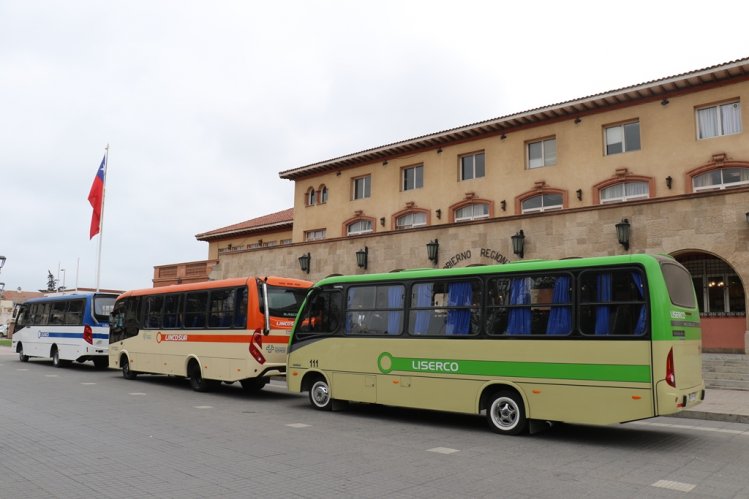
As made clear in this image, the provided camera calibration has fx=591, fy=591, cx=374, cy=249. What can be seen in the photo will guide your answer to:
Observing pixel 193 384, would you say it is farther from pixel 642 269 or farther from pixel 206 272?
pixel 206 272

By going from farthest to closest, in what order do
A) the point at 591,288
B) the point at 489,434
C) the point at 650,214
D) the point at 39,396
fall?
the point at 650,214 < the point at 39,396 < the point at 489,434 < the point at 591,288

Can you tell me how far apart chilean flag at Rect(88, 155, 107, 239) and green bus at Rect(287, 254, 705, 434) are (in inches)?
968

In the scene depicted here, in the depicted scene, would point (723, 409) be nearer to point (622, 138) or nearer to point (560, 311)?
point (560, 311)

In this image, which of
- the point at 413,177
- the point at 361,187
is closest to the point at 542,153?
the point at 413,177

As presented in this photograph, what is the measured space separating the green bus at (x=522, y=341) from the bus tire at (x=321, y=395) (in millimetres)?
33

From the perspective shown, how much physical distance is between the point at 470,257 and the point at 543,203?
515cm

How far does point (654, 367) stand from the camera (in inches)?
331

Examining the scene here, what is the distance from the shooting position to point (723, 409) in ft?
38.7

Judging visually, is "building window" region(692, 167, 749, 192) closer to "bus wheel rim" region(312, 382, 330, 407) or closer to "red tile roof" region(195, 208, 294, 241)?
"bus wheel rim" region(312, 382, 330, 407)

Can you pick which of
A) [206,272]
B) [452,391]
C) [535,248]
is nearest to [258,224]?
[206,272]

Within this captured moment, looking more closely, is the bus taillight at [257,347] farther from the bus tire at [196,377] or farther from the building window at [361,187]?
the building window at [361,187]

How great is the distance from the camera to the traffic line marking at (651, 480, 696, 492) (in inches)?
253

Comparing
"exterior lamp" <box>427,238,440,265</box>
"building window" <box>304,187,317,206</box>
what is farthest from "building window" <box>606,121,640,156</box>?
"building window" <box>304,187,317,206</box>

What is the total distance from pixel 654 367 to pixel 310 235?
27.0 metres
